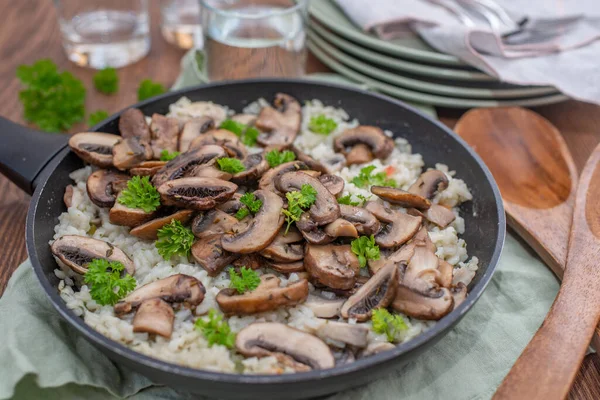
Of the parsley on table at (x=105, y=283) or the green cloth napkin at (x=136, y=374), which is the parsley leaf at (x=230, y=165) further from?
the green cloth napkin at (x=136, y=374)

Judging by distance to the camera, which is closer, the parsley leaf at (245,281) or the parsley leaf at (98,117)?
the parsley leaf at (245,281)

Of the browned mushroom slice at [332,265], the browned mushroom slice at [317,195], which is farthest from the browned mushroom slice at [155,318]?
the browned mushroom slice at [317,195]

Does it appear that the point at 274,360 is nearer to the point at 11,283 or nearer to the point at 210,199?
the point at 210,199

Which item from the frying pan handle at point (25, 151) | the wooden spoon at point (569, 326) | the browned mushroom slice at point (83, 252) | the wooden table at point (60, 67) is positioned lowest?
the wooden table at point (60, 67)

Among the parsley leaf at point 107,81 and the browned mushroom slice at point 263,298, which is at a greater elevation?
the browned mushroom slice at point 263,298

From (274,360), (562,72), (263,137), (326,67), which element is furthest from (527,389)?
(326,67)

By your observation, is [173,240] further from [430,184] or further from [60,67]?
[60,67]

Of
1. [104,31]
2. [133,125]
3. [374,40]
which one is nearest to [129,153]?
[133,125]
